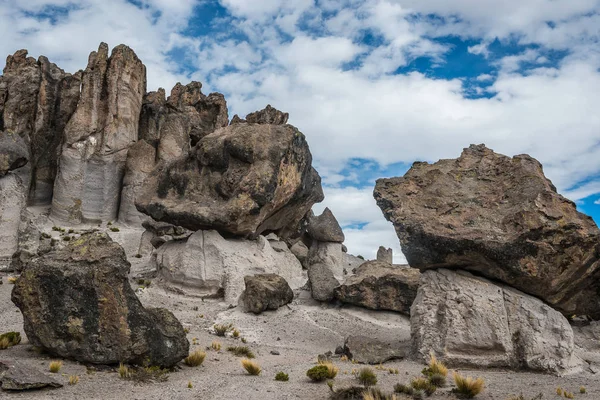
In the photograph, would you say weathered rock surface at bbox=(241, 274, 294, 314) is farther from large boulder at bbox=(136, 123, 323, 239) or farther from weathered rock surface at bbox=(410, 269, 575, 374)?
weathered rock surface at bbox=(410, 269, 575, 374)

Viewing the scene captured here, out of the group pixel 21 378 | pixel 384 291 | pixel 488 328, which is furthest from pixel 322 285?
pixel 21 378

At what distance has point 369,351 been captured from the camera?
1441cm

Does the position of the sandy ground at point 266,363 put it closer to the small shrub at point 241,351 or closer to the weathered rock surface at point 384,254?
the small shrub at point 241,351

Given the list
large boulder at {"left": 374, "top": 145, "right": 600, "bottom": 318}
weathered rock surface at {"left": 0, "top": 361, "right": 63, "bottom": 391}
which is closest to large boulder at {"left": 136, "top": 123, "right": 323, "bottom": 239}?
large boulder at {"left": 374, "top": 145, "right": 600, "bottom": 318}

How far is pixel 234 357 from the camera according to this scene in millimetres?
14156

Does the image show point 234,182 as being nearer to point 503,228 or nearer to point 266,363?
point 266,363

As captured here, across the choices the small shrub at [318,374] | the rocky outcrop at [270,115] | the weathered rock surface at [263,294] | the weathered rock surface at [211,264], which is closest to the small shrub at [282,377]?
the small shrub at [318,374]

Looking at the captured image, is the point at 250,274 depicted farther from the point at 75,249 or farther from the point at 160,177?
the point at 75,249

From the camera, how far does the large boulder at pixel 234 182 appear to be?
73.5ft

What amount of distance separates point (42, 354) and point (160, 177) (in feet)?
46.4

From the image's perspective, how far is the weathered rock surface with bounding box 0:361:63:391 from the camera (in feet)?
29.5

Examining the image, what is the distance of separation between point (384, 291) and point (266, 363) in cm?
809

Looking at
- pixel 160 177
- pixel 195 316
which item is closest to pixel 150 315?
pixel 195 316

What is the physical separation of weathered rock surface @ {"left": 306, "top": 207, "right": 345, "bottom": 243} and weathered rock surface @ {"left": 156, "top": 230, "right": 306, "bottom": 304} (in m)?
9.40
